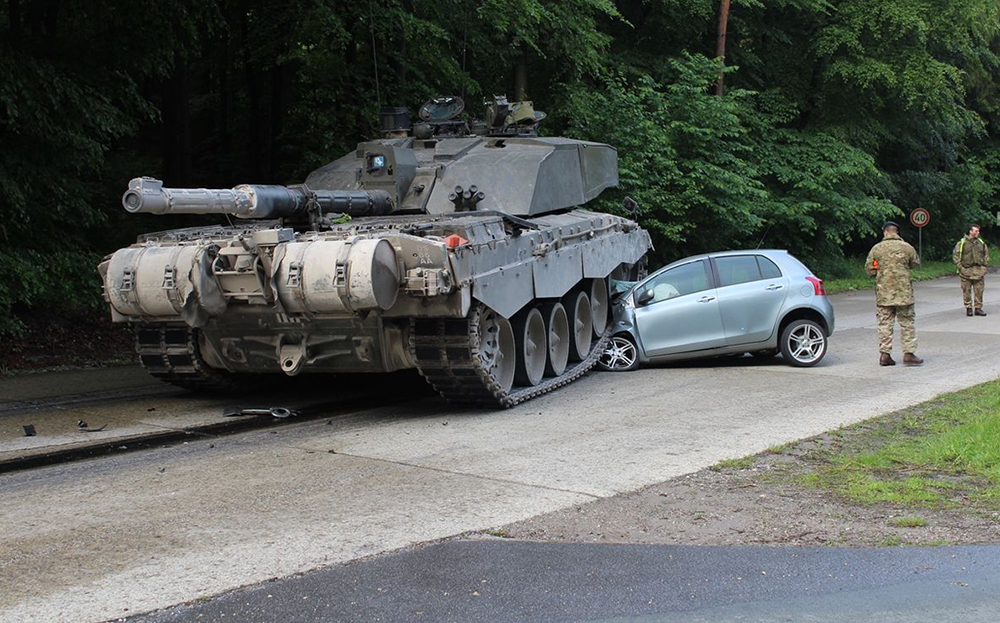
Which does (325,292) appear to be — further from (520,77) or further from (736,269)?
(520,77)

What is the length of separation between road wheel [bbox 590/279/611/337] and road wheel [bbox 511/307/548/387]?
1868mm

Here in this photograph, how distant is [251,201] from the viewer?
9.77m

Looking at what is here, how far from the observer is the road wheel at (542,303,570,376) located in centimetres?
1271

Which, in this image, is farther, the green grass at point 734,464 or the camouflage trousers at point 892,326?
the camouflage trousers at point 892,326

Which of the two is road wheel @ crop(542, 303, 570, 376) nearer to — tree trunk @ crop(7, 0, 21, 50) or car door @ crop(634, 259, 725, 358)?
car door @ crop(634, 259, 725, 358)

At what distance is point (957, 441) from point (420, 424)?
449 cm

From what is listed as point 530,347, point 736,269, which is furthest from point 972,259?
point 530,347

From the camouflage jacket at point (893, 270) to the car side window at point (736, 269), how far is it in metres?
1.31

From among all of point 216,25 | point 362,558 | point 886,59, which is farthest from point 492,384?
point 886,59

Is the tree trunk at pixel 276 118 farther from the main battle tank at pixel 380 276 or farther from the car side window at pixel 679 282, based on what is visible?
the car side window at pixel 679 282

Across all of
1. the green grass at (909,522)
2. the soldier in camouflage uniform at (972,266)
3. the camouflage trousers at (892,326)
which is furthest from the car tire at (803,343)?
the soldier in camouflage uniform at (972,266)

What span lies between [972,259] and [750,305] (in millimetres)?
8838

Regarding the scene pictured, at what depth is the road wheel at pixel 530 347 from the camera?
1190cm

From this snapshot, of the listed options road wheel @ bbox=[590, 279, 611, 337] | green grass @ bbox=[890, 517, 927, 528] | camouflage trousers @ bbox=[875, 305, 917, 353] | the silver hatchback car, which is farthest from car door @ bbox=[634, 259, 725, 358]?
green grass @ bbox=[890, 517, 927, 528]
